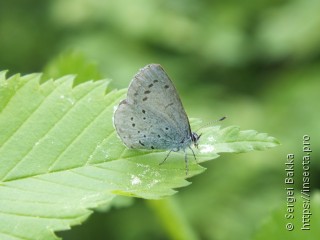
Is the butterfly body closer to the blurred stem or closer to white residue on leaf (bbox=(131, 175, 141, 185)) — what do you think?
white residue on leaf (bbox=(131, 175, 141, 185))

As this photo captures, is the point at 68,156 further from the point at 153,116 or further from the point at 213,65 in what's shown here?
the point at 213,65

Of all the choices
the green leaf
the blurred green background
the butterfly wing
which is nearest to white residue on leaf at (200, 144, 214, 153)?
the green leaf

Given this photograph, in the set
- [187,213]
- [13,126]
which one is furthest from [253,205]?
[13,126]

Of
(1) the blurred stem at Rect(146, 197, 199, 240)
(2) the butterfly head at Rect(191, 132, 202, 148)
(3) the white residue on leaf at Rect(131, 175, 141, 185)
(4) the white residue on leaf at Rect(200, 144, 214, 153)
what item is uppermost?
(2) the butterfly head at Rect(191, 132, 202, 148)

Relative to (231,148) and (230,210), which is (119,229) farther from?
(231,148)

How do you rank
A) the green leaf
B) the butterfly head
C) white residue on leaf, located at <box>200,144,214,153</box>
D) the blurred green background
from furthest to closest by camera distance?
1. the blurred green background
2. the butterfly head
3. white residue on leaf, located at <box>200,144,214,153</box>
4. the green leaf

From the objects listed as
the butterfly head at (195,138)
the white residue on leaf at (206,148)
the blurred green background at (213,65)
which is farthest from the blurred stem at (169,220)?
the blurred green background at (213,65)
